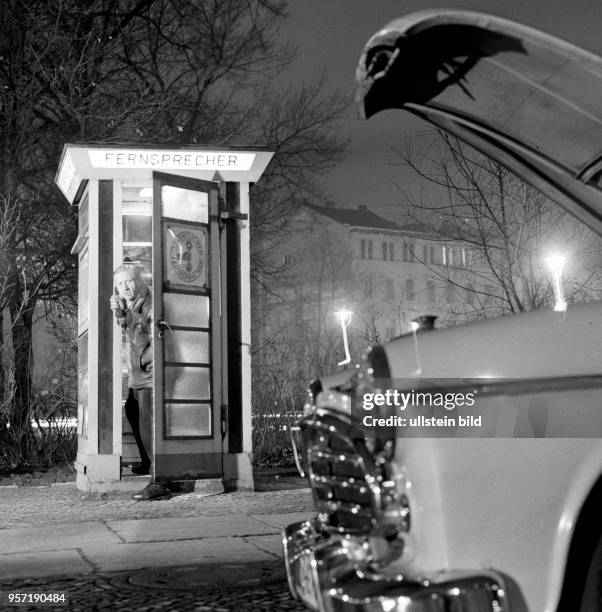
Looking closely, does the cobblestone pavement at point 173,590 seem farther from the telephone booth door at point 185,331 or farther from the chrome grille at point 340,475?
the telephone booth door at point 185,331

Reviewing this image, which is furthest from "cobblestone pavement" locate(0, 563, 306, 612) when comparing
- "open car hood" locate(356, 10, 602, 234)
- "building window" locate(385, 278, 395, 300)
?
"building window" locate(385, 278, 395, 300)

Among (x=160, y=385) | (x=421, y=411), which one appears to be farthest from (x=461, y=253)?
(x=421, y=411)

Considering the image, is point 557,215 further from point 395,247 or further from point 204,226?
point 395,247

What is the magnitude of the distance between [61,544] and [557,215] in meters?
8.08

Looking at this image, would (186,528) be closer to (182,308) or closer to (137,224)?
(182,308)

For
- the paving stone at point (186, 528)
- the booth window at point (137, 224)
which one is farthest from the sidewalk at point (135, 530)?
the booth window at point (137, 224)

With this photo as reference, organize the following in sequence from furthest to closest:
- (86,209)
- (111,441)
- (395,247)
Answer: (395,247)
(86,209)
(111,441)

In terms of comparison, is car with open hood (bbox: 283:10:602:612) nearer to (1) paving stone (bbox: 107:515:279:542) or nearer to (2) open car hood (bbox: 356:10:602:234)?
(2) open car hood (bbox: 356:10:602:234)

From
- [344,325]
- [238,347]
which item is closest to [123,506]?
[238,347]

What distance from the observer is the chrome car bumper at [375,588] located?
2.57 metres

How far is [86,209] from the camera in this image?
10.2 metres

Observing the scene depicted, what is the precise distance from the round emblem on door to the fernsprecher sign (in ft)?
2.42

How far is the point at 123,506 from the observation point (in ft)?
27.7

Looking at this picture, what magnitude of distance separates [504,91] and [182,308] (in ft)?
18.3
